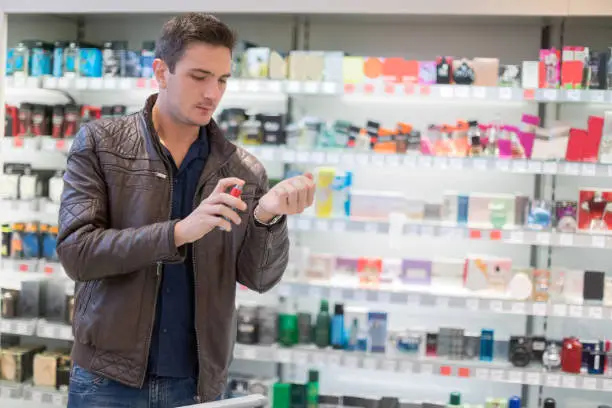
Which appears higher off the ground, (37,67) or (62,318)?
(37,67)

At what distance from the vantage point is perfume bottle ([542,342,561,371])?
403 cm

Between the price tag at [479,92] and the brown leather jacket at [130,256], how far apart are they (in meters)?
2.25

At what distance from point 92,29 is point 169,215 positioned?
343 centimetres

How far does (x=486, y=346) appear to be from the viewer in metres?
4.13

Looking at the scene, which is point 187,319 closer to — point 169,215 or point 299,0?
point 169,215

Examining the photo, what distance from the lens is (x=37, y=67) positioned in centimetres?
446

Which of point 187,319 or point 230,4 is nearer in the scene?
point 187,319

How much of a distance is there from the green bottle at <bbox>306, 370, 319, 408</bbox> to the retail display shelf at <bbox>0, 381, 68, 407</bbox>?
141cm

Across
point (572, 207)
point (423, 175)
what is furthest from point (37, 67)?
point (572, 207)

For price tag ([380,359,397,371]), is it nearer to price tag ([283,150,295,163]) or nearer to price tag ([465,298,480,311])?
price tag ([465,298,480,311])

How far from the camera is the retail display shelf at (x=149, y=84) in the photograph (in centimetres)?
409

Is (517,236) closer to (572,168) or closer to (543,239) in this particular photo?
(543,239)

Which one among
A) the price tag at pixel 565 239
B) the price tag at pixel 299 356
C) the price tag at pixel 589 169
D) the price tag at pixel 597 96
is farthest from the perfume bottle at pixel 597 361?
the price tag at pixel 299 356

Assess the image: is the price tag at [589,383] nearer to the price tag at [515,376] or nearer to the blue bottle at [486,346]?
the price tag at [515,376]
